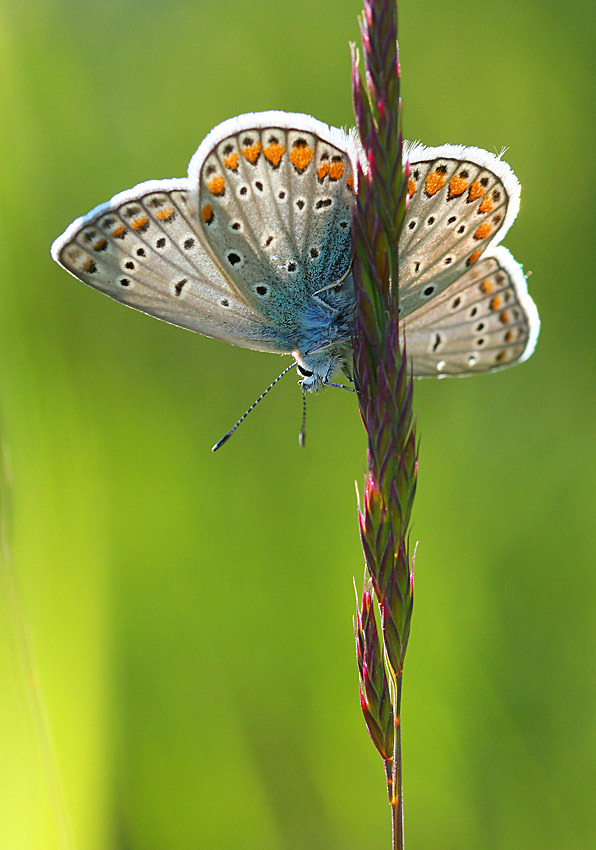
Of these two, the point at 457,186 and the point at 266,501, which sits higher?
the point at 457,186

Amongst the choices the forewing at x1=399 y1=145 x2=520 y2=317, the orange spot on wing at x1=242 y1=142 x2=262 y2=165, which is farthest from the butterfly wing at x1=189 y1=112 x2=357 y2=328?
the forewing at x1=399 y1=145 x2=520 y2=317

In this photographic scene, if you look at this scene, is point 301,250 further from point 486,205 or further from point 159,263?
point 486,205

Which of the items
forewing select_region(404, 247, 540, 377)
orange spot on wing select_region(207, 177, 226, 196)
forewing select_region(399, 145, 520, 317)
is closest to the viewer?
forewing select_region(399, 145, 520, 317)

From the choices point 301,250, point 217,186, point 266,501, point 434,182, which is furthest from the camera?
point 266,501

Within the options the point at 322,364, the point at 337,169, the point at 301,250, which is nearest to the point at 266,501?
the point at 322,364

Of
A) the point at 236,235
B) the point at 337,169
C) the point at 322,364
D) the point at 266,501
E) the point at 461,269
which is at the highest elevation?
the point at 337,169

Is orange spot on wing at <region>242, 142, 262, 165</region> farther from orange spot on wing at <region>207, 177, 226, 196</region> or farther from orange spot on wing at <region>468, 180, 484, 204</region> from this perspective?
orange spot on wing at <region>468, 180, 484, 204</region>

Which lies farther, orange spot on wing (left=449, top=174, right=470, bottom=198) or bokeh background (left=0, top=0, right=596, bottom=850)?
bokeh background (left=0, top=0, right=596, bottom=850)
